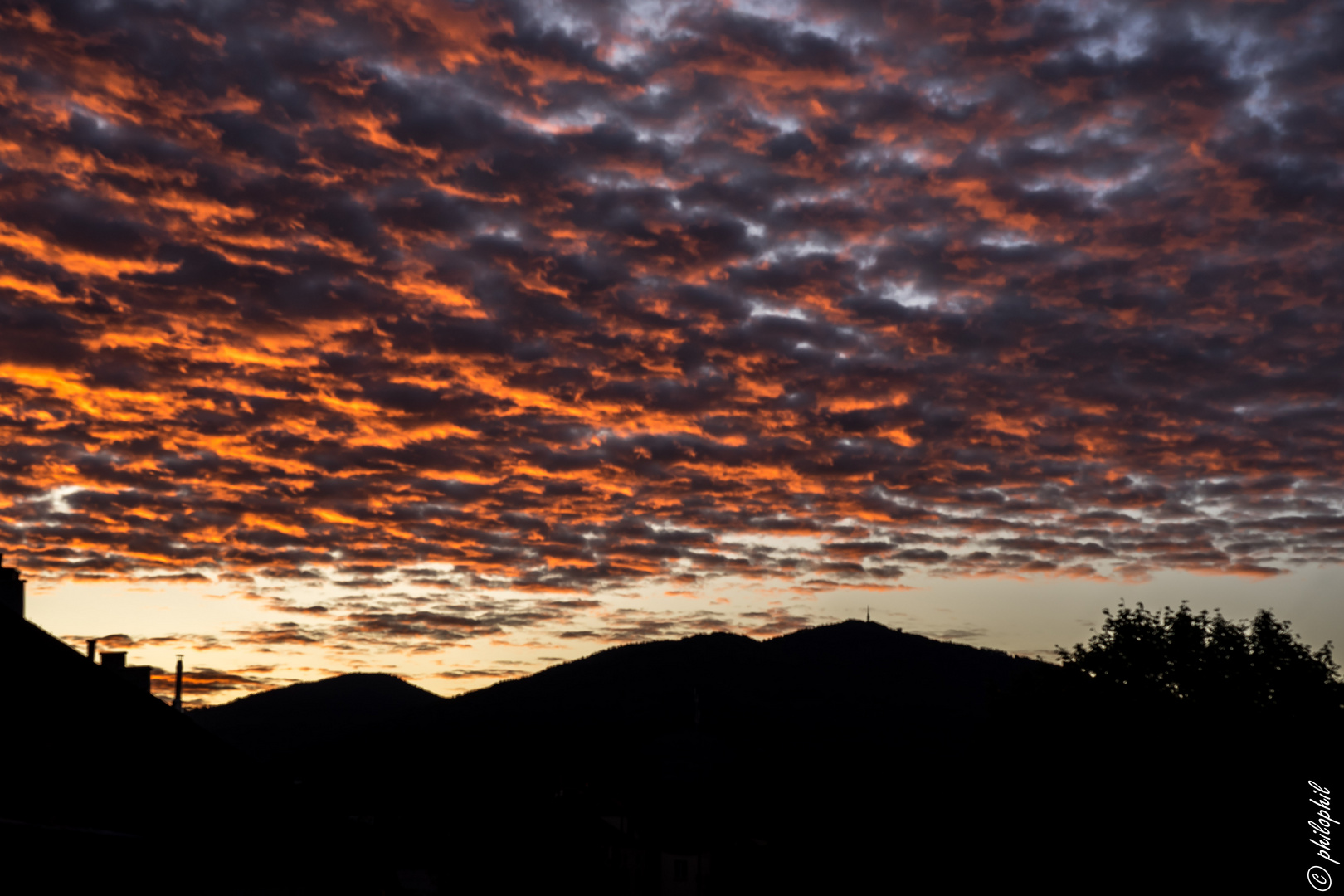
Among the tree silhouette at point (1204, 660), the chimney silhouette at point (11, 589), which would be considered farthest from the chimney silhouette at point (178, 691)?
the tree silhouette at point (1204, 660)

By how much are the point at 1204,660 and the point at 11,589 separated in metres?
72.3

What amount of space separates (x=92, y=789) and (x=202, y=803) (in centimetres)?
298

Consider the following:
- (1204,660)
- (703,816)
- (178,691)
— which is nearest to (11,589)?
(178,691)

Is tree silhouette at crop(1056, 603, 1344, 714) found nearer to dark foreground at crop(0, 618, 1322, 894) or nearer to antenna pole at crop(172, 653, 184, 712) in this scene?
dark foreground at crop(0, 618, 1322, 894)

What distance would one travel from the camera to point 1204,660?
7419 cm

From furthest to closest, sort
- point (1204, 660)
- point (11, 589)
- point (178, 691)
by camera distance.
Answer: point (1204, 660) < point (178, 691) < point (11, 589)

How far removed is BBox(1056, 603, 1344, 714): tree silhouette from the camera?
7138 centimetres

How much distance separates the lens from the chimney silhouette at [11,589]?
25156mm

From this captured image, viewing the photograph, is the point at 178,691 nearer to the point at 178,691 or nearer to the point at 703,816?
the point at 178,691

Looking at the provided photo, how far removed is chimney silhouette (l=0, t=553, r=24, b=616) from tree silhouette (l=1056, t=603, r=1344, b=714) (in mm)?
62959

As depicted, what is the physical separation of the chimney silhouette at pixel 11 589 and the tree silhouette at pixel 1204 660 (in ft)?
207

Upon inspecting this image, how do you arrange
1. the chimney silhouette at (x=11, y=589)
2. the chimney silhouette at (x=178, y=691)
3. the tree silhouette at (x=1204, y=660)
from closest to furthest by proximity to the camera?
the chimney silhouette at (x=11, y=589)
the chimney silhouette at (x=178, y=691)
the tree silhouette at (x=1204, y=660)

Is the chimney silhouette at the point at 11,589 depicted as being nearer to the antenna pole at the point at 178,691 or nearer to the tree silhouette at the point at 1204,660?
the antenna pole at the point at 178,691

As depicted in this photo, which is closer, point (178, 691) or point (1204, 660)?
point (178, 691)
